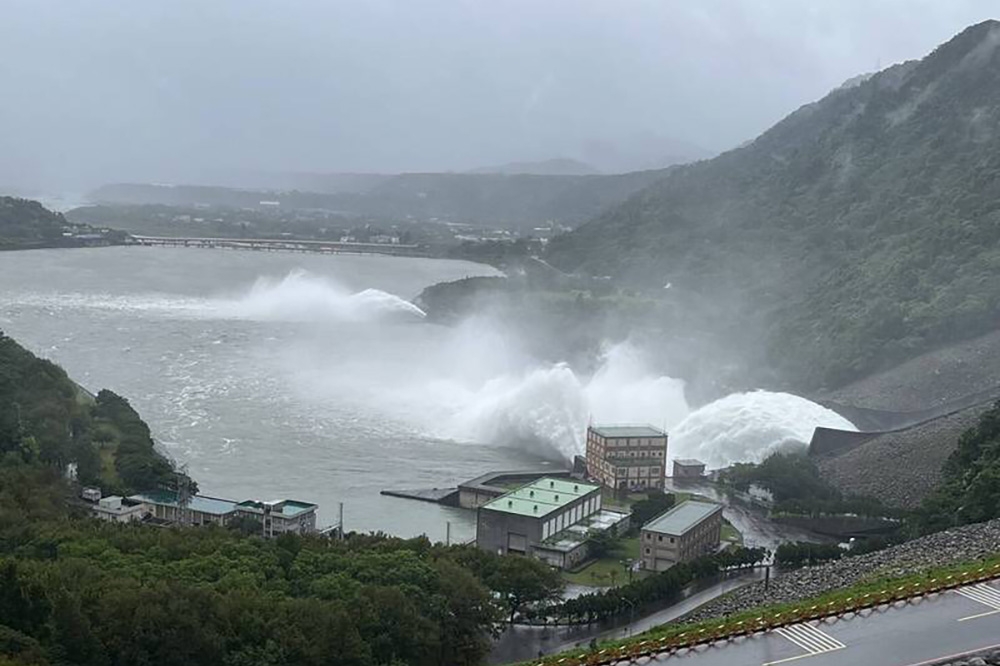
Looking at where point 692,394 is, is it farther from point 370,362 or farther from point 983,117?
point 983,117

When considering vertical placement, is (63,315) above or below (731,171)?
below

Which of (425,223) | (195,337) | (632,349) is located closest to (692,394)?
(632,349)

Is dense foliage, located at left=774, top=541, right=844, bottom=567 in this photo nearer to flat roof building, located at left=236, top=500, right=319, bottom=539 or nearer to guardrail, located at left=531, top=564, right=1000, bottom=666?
guardrail, located at left=531, top=564, right=1000, bottom=666

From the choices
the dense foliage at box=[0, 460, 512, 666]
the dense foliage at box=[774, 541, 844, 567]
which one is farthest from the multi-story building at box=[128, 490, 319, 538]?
the dense foliage at box=[774, 541, 844, 567]

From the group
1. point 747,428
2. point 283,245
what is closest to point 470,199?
point 283,245

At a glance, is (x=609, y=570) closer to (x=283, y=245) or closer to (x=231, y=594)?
(x=231, y=594)

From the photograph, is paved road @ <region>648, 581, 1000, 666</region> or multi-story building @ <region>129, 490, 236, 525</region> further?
multi-story building @ <region>129, 490, 236, 525</region>
